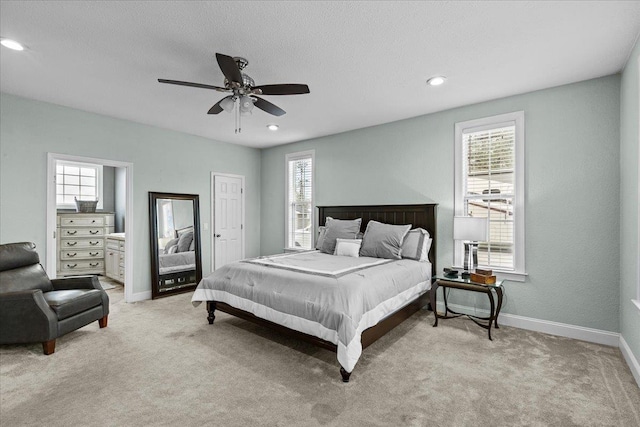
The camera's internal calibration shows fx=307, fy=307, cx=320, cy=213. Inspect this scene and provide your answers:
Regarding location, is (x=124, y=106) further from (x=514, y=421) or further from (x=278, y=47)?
(x=514, y=421)

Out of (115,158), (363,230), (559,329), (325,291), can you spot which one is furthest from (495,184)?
(115,158)

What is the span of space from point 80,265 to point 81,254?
0.23 meters

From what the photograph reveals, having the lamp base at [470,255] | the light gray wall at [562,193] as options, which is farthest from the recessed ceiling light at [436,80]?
Result: the lamp base at [470,255]

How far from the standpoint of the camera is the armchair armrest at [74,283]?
3436mm

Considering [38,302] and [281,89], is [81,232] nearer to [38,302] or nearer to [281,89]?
[38,302]

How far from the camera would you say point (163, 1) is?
79.9 inches

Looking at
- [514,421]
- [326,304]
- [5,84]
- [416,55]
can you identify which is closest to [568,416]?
[514,421]

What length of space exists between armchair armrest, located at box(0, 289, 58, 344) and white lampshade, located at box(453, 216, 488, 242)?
13.9 feet

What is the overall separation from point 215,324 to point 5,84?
3495mm

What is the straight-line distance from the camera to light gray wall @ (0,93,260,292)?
11.9ft

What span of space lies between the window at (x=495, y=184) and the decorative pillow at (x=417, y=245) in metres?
0.40

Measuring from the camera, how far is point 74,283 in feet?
11.4

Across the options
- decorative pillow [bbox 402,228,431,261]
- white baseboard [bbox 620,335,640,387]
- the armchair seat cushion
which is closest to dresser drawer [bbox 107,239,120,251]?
the armchair seat cushion

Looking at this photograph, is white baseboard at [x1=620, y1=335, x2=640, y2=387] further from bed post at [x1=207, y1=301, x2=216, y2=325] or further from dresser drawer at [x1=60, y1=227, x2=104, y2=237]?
dresser drawer at [x1=60, y1=227, x2=104, y2=237]
